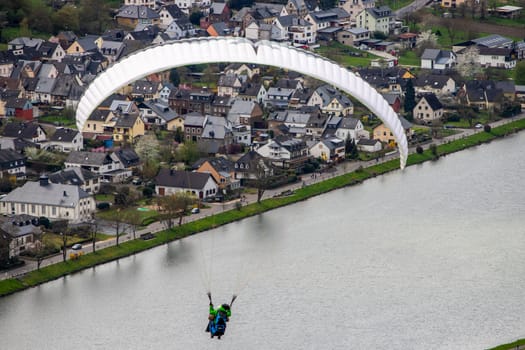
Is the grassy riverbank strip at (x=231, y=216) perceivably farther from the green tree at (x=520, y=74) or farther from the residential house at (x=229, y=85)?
the residential house at (x=229, y=85)

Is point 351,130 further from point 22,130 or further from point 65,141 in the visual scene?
point 22,130

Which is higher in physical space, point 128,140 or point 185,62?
point 185,62

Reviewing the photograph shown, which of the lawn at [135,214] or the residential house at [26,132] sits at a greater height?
the residential house at [26,132]

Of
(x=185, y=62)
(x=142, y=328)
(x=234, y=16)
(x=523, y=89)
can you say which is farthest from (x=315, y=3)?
(x=185, y=62)

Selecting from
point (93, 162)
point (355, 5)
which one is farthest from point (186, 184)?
point (355, 5)

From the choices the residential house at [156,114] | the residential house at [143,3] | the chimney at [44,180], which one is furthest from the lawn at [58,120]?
the residential house at [143,3]

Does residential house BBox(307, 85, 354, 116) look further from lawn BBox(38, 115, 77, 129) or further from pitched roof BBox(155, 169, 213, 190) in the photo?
pitched roof BBox(155, 169, 213, 190)

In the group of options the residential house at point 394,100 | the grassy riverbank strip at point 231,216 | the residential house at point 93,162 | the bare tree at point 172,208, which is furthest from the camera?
the residential house at point 394,100

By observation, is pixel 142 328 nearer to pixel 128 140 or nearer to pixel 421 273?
pixel 421 273
